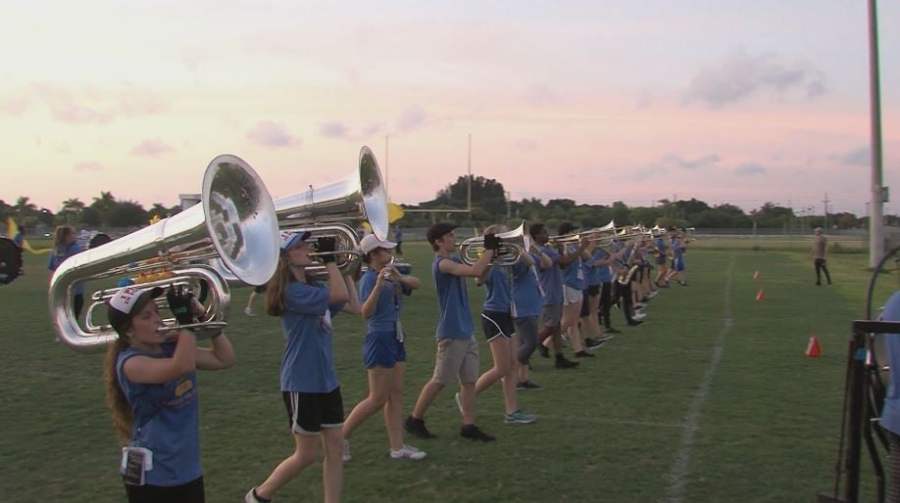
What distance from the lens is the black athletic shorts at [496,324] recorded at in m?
6.87

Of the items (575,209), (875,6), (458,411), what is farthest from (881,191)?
(575,209)

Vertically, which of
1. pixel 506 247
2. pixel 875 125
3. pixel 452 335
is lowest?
pixel 452 335

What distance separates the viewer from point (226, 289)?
11.9ft

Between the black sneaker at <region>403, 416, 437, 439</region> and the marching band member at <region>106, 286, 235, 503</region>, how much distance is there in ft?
10.3

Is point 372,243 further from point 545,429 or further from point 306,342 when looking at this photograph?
point 545,429

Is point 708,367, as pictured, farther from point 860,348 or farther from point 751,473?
point 860,348

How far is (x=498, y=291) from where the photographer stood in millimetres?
7098

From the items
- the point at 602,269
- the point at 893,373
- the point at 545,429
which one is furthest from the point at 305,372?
A: the point at 602,269

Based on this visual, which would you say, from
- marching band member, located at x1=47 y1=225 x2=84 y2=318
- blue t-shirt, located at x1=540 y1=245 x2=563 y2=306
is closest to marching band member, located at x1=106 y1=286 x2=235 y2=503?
blue t-shirt, located at x1=540 y1=245 x2=563 y2=306

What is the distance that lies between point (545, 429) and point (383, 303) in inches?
73.4

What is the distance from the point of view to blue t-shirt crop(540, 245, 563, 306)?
908cm

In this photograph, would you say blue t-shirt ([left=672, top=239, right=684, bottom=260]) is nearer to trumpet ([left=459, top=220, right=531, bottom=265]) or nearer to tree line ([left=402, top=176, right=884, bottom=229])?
trumpet ([left=459, top=220, right=531, bottom=265])

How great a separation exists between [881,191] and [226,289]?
26999mm

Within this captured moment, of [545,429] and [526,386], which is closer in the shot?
[545,429]
